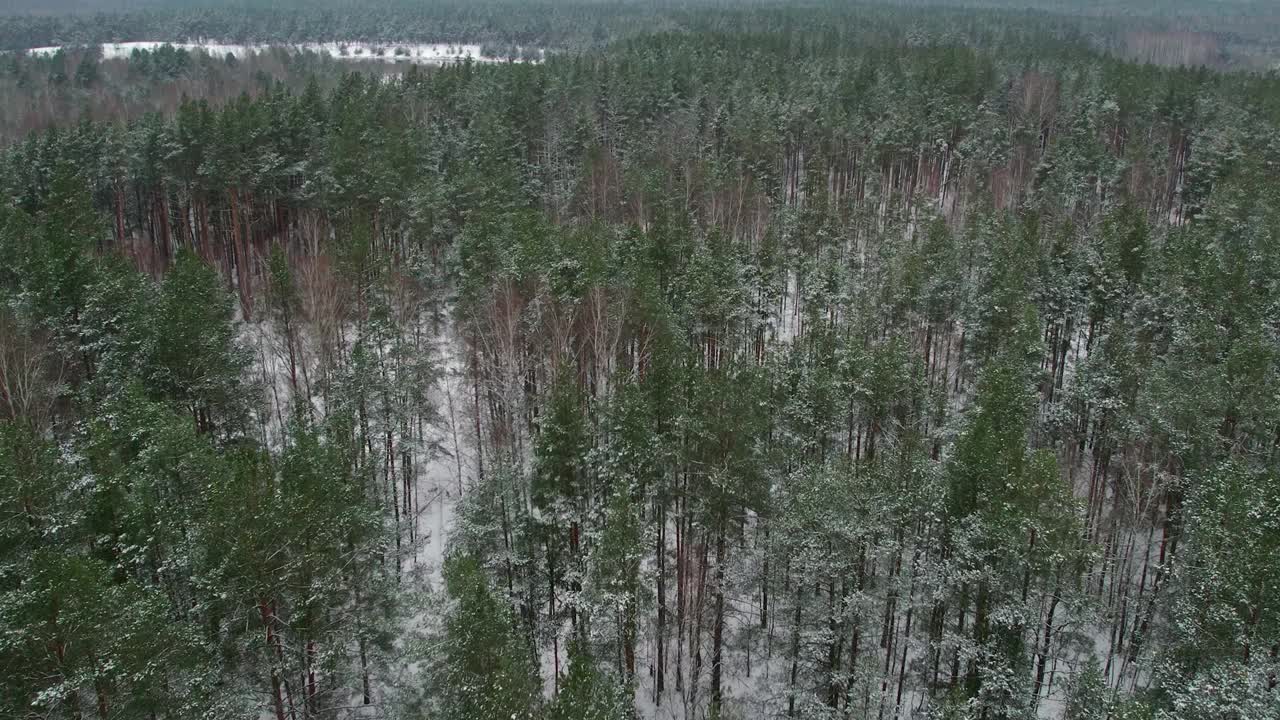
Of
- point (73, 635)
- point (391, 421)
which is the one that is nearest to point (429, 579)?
point (391, 421)

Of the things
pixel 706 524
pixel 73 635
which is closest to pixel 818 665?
pixel 706 524

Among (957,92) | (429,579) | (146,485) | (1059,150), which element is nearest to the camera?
(146,485)

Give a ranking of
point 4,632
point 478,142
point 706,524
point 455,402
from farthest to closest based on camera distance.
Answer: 1. point 478,142
2. point 455,402
3. point 706,524
4. point 4,632

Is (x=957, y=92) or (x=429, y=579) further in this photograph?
(x=957, y=92)

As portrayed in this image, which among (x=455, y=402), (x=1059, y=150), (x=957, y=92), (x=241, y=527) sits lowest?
(x=455, y=402)

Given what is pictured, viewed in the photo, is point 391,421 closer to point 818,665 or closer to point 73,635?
point 73,635

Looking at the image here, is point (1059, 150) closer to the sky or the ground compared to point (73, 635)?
closer to the sky
